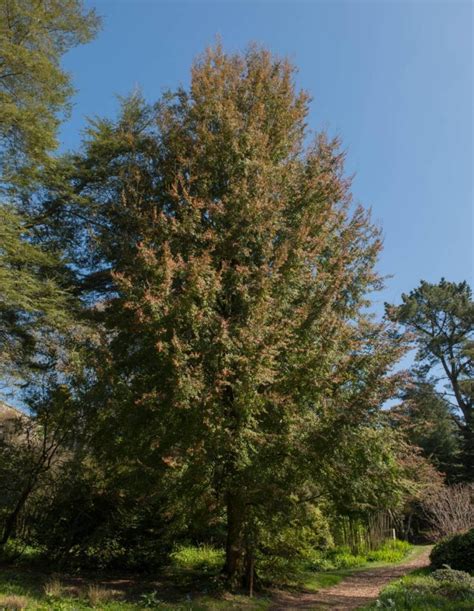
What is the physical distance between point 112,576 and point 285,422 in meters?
5.16

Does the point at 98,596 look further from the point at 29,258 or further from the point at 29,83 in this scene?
the point at 29,83

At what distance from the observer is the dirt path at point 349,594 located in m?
7.84

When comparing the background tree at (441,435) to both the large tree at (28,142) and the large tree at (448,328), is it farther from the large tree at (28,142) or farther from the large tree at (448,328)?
the large tree at (28,142)

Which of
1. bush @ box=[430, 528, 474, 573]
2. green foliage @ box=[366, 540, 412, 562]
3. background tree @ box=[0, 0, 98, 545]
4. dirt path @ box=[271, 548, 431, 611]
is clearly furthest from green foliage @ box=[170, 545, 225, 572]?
green foliage @ box=[366, 540, 412, 562]

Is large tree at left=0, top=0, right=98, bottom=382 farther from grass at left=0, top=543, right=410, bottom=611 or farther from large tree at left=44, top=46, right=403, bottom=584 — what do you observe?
grass at left=0, top=543, right=410, bottom=611

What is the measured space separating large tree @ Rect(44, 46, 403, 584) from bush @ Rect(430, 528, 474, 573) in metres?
4.74

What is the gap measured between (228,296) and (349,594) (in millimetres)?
6674

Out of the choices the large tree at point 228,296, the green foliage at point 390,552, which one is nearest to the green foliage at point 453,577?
the large tree at point 228,296

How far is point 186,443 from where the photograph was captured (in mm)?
6840

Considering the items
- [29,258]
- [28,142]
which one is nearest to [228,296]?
[29,258]

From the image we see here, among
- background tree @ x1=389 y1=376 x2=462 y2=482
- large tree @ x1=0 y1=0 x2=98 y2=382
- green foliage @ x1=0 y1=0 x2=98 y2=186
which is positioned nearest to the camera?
large tree @ x1=0 y1=0 x2=98 y2=382

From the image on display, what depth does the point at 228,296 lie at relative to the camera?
8.69 meters

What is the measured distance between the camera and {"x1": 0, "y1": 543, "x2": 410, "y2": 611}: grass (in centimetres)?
645

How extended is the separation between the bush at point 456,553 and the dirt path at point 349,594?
139 centimetres
